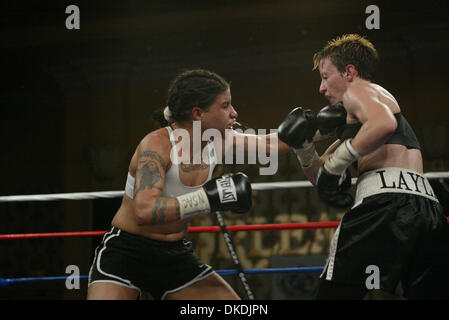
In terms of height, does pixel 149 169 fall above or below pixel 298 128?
below

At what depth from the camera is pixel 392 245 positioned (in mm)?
1525

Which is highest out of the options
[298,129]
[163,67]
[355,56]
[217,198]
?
[163,67]

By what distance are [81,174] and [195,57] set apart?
6.69 ft

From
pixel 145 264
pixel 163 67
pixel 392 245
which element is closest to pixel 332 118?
pixel 392 245

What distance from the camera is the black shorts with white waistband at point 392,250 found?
5.00 feet

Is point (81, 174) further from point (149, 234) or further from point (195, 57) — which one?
point (149, 234)

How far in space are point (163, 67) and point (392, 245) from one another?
5354mm

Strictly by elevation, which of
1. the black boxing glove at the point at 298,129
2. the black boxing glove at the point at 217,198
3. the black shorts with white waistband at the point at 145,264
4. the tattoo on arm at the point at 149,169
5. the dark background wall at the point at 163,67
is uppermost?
the dark background wall at the point at 163,67

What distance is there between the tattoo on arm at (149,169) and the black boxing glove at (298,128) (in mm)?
452

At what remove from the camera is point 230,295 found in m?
1.77

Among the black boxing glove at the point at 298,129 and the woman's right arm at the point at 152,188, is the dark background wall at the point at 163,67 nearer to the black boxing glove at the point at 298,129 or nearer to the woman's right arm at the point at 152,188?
the black boxing glove at the point at 298,129

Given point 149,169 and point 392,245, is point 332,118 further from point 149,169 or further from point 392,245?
point 149,169

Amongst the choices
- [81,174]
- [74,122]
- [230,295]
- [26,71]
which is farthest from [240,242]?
[230,295]

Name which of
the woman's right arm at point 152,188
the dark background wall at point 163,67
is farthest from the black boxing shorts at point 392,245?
the dark background wall at point 163,67
